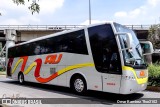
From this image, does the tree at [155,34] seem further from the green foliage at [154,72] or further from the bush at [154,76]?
the bush at [154,76]

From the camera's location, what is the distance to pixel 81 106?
9.84 m

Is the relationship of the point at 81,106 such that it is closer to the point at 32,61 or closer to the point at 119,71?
the point at 119,71

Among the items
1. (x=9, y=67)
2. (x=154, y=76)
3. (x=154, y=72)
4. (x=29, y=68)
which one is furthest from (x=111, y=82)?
(x=9, y=67)

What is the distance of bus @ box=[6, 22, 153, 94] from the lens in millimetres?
10391

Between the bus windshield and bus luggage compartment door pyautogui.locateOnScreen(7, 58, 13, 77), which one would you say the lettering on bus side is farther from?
bus luggage compartment door pyautogui.locateOnScreen(7, 58, 13, 77)

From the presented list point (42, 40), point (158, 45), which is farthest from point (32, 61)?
point (158, 45)

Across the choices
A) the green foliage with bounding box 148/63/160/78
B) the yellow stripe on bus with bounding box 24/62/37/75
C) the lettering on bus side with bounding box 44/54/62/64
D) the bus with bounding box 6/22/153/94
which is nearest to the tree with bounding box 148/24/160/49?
the green foliage with bounding box 148/63/160/78

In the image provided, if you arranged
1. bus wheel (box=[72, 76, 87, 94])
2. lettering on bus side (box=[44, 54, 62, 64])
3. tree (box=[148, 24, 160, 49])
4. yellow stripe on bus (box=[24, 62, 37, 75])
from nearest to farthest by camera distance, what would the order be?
bus wheel (box=[72, 76, 87, 94])
lettering on bus side (box=[44, 54, 62, 64])
yellow stripe on bus (box=[24, 62, 37, 75])
tree (box=[148, 24, 160, 49])

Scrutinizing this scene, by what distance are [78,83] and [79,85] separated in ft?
0.37

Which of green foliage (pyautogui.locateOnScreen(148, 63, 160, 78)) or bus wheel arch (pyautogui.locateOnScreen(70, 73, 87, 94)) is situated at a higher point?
green foliage (pyautogui.locateOnScreen(148, 63, 160, 78))

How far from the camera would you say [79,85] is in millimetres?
12406

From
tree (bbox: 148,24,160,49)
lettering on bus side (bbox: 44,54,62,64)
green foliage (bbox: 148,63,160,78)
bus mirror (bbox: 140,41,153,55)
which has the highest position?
tree (bbox: 148,24,160,49)

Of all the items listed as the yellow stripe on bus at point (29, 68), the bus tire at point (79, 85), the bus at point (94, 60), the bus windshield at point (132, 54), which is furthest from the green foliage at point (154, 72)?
the yellow stripe on bus at point (29, 68)

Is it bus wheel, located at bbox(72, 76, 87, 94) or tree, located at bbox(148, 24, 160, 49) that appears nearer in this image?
bus wheel, located at bbox(72, 76, 87, 94)
